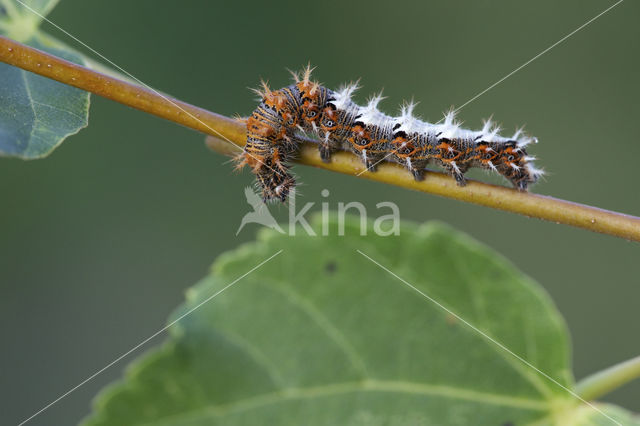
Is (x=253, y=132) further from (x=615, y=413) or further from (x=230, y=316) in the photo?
(x=615, y=413)

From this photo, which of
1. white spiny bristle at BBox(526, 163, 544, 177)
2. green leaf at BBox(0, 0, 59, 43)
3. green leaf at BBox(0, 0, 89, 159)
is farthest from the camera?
white spiny bristle at BBox(526, 163, 544, 177)

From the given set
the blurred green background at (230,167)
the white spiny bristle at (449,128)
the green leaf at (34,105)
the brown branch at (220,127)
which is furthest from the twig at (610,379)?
the blurred green background at (230,167)

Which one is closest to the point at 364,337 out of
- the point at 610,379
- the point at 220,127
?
the point at 610,379

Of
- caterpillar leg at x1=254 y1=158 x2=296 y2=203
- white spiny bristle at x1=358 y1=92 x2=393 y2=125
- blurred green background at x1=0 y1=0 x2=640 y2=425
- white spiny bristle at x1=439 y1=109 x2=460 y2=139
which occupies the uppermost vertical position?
blurred green background at x1=0 y1=0 x2=640 y2=425

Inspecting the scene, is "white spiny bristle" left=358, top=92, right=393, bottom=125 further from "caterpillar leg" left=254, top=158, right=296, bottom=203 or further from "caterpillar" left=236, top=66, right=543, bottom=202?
"caterpillar leg" left=254, top=158, right=296, bottom=203

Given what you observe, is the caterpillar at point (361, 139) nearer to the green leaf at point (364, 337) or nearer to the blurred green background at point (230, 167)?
the green leaf at point (364, 337)

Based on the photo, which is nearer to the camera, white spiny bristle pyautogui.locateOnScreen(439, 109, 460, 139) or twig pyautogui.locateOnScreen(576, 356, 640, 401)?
twig pyautogui.locateOnScreen(576, 356, 640, 401)

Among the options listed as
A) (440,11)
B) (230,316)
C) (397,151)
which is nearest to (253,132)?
(397,151)

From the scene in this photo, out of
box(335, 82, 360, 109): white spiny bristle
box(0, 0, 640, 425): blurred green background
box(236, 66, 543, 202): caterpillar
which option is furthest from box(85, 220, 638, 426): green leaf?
box(0, 0, 640, 425): blurred green background
